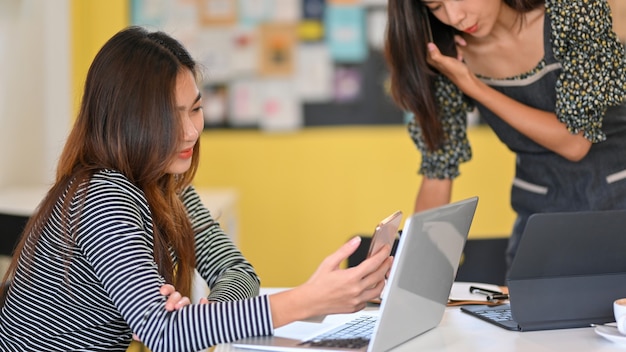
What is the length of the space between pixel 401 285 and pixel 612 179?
96cm

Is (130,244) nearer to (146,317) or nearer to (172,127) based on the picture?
(146,317)

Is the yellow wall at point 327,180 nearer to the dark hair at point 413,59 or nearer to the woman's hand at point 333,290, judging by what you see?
the dark hair at point 413,59

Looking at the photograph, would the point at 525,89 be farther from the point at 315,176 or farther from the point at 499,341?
the point at 315,176

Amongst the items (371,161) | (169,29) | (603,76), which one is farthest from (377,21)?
(603,76)

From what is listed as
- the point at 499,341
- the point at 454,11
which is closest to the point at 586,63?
the point at 454,11

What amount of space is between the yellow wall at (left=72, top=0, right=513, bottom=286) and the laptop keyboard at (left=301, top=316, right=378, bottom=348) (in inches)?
92.8

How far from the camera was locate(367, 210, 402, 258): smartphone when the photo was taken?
49.1 inches

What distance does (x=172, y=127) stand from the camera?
1.43m

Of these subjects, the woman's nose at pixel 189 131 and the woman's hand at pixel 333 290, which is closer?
the woman's hand at pixel 333 290

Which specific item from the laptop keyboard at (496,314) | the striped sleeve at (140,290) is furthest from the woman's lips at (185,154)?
the laptop keyboard at (496,314)

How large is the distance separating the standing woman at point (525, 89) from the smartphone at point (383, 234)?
0.64 meters

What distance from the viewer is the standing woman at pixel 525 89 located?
1.84m

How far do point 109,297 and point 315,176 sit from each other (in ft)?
8.12

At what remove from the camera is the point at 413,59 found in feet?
6.49
